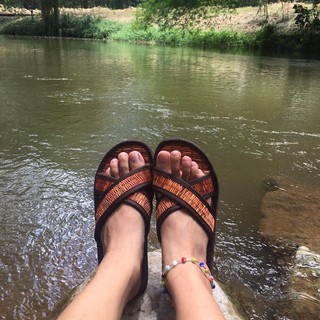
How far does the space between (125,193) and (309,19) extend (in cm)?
1615

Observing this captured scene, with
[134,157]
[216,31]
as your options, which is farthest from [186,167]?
[216,31]

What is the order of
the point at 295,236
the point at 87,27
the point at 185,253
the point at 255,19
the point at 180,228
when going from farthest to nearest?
1. the point at 87,27
2. the point at 255,19
3. the point at 295,236
4. the point at 180,228
5. the point at 185,253

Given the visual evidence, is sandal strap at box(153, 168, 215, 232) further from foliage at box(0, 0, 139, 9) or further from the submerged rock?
foliage at box(0, 0, 139, 9)

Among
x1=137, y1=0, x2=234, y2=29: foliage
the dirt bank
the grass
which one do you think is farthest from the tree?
the dirt bank

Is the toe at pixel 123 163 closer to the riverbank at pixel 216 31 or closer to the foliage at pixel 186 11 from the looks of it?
the riverbank at pixel 216 31

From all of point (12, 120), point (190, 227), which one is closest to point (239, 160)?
point (190, 227)

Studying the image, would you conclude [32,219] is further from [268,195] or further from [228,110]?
[228,110]

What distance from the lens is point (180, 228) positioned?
1.43 m

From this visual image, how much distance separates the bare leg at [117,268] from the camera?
0.93 m

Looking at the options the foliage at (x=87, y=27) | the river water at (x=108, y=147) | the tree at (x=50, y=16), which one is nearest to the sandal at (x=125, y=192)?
the river water at (x=108, y=147)

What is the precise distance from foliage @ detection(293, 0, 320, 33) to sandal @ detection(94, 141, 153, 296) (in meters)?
15.3

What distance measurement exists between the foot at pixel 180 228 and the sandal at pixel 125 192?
9cm

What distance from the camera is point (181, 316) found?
955 millimetres

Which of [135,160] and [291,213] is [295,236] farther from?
[135,160]
